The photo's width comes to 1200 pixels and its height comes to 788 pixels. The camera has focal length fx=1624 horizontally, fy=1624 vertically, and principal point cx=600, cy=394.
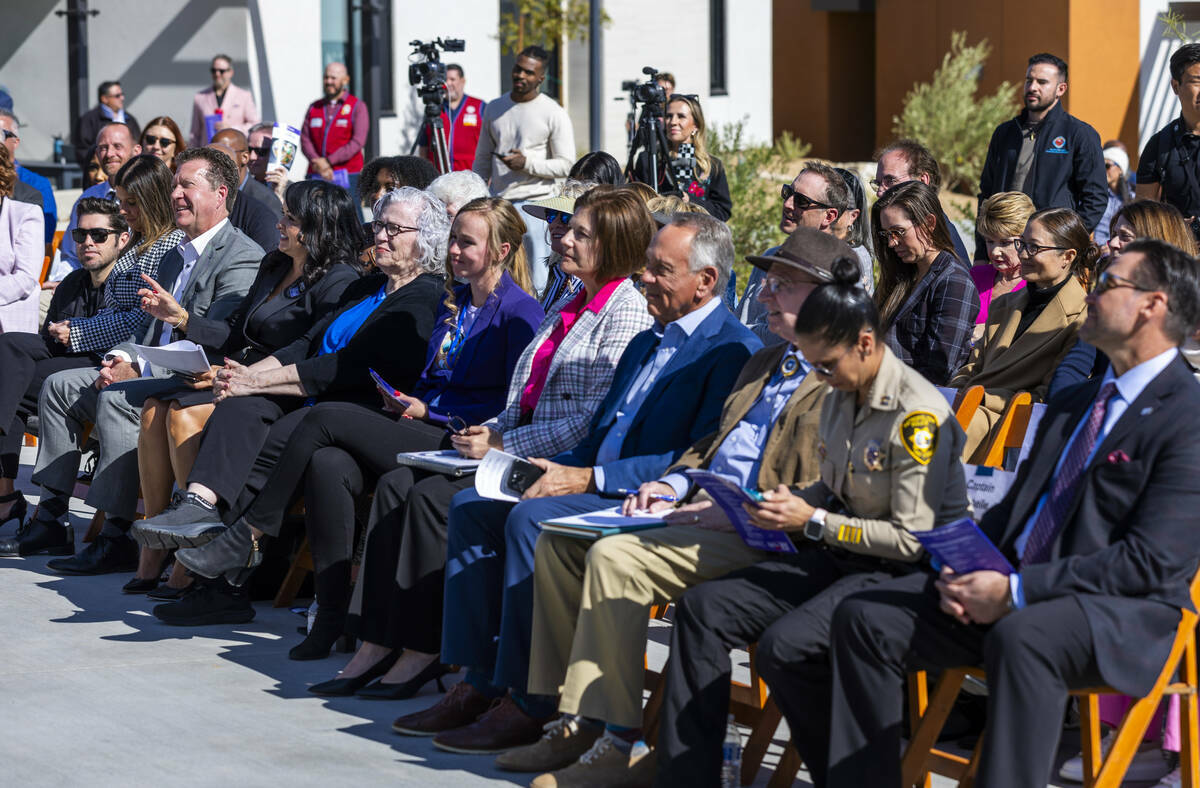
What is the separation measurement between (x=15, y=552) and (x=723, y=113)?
15576 mm

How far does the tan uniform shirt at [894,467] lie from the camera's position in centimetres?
375

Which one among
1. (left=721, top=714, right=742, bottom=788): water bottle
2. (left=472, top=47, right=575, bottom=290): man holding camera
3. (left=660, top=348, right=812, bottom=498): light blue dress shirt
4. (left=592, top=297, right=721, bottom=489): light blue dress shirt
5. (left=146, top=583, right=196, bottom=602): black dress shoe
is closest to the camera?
(left=721, top=714, right=742, bottom=788): water bottle

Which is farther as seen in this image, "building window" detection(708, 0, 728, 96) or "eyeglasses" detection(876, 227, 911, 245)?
"building window" detection(708, 0, 728, 96)

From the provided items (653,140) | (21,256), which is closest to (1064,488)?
(653,140)

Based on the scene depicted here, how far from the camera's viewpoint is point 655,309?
15.6ft

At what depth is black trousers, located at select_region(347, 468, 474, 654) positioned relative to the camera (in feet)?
16.4

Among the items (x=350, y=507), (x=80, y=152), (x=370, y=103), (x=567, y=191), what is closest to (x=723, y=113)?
(x=370, y=103)

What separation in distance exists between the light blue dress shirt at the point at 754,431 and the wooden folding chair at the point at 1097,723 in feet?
2.46

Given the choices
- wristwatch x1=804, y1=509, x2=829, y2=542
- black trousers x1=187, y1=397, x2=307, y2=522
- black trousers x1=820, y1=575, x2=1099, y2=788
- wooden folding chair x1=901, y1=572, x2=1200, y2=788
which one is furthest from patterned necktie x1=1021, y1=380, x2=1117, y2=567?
black trousers x1=187, y1=397, x2=307, y2=522

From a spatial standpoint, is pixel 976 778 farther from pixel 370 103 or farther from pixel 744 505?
pixel 370 103

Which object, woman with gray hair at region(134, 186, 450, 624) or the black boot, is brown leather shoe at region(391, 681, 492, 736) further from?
woman with gray hair at region(134, 186, 450, 624)

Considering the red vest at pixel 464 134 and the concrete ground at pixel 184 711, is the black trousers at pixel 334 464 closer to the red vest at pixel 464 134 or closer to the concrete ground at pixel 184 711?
the concrete ground at pixel 184 711

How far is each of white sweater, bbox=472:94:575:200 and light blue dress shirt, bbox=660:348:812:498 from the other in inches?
220

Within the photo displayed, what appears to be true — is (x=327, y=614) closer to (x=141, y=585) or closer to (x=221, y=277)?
(x=141, y=585)
